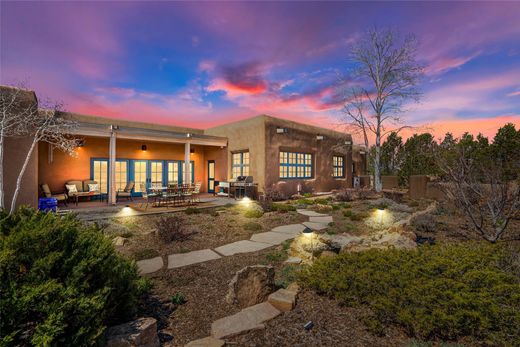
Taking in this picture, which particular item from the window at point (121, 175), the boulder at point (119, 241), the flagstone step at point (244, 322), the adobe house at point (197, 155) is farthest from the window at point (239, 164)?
the flagstone step at point (244, 322)

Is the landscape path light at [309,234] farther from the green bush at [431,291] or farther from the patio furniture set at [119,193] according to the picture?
the patio furniture set at [119,193]

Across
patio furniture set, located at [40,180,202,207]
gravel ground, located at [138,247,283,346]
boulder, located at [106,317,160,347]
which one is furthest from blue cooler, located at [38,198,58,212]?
boulder, located at [106,317,160,347]

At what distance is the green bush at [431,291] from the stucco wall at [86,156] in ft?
40.2

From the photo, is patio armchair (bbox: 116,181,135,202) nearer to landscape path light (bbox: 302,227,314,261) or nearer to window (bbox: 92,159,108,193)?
window (bbox: 92,159,108,193)

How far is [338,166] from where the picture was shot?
16969 mm

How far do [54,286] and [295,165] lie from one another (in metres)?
12.8

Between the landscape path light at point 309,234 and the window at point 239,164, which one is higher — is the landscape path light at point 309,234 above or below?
below

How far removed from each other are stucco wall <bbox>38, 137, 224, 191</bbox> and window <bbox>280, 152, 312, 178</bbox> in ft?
13.9

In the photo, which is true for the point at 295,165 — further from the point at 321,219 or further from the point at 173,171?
the point at 173,171

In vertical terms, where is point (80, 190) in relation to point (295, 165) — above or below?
below

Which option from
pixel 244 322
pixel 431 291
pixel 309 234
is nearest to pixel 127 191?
pixel 309 234

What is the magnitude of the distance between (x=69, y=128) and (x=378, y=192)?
618 inches

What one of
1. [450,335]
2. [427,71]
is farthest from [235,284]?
[427,71]

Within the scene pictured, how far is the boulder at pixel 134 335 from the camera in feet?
5.70
